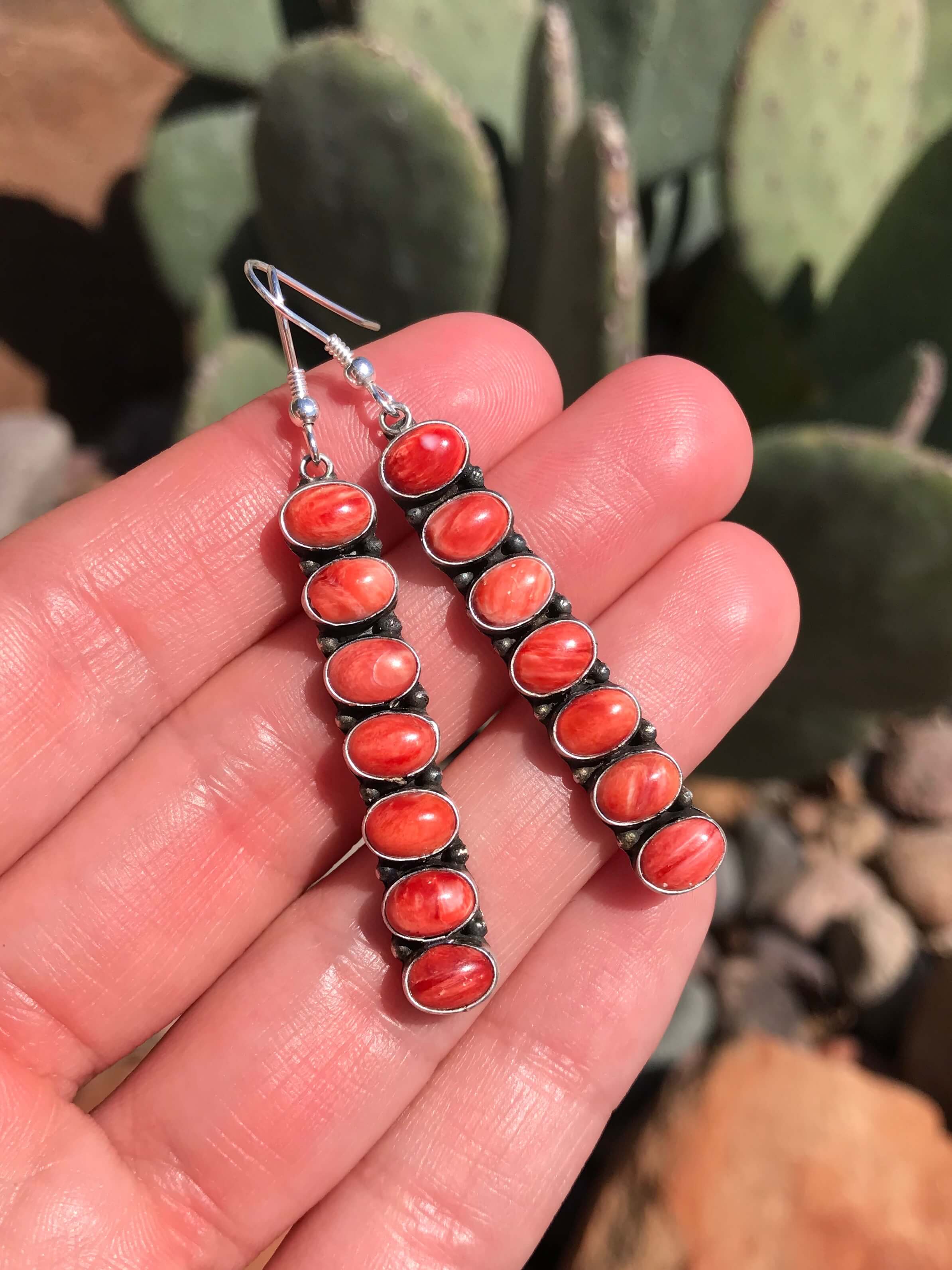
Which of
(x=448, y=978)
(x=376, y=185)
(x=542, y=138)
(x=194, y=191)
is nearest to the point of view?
(x=448, y=978)

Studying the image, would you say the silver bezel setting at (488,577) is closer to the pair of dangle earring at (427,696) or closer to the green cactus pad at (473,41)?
the pair of dangle earring at (427,696)

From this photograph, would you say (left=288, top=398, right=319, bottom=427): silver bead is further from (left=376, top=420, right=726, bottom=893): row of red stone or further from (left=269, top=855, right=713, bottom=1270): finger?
(left=269, top=855, right=713, bottom=1270): finger

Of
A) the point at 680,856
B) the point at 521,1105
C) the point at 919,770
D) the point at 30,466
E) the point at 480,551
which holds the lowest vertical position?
the point at 919,770

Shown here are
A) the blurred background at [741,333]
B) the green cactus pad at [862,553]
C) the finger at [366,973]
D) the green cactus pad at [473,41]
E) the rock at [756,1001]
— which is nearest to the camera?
the finger at [366,973]

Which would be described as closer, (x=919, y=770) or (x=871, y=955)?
(x=871, y=955)

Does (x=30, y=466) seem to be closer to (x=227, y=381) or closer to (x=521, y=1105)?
(x=227, y=381)

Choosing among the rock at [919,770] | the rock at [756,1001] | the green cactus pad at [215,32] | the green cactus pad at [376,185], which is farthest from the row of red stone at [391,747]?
the green cactus pad at [215,32]

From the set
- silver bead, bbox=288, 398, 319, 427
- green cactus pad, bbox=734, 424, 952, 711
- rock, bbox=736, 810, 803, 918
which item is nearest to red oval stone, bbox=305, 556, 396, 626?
silver bead, bbox=288, 398, 319, 427

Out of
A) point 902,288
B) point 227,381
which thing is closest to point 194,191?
point 227,381

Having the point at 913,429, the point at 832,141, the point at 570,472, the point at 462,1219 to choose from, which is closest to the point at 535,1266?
the point at 462,1219
